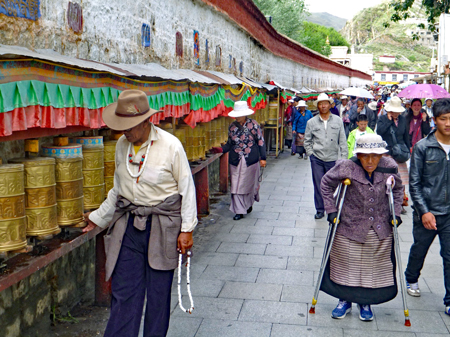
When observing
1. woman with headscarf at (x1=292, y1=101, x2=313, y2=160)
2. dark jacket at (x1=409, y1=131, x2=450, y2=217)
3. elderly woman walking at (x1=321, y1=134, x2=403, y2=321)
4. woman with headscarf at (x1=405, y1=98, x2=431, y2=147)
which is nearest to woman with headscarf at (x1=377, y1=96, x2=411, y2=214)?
woman with headscarf at (x1=405, y1=98, x2=431, y2=147)

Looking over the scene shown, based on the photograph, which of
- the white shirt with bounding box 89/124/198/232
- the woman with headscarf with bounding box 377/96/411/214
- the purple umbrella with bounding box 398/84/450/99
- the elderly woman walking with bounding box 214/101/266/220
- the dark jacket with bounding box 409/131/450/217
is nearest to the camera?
the white shirt with bounding box 89/124/198/232

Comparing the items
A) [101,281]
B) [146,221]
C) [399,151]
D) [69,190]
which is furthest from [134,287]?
[399,151]

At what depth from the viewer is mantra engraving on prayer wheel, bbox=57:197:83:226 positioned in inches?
147

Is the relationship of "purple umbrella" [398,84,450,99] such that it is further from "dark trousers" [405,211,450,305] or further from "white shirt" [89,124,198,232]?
"white shirt" [89,124,198,232]

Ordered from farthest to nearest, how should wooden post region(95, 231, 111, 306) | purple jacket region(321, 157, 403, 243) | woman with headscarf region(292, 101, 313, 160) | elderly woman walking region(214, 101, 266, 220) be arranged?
woman with headscarf region(292, 101, 313, 160)
elderly woman walking region(214, 101, 266, 220)
wooden post region(95, 231, 111, 306)
purple jacket region(321, 157, 403, 243)

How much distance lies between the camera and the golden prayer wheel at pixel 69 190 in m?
3.71

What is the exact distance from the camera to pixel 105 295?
16.2ft

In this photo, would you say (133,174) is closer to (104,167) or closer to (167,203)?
(167,203)

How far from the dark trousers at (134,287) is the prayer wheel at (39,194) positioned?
1.71 ft

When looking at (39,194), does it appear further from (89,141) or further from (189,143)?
(189,143)

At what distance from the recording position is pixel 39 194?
11.4ft

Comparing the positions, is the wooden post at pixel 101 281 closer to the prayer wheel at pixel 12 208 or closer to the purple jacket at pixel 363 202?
the prayer wheel at pixel 12 208

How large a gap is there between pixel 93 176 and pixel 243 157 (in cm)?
425

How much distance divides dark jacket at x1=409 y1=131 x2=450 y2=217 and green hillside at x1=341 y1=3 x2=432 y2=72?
398 ft
